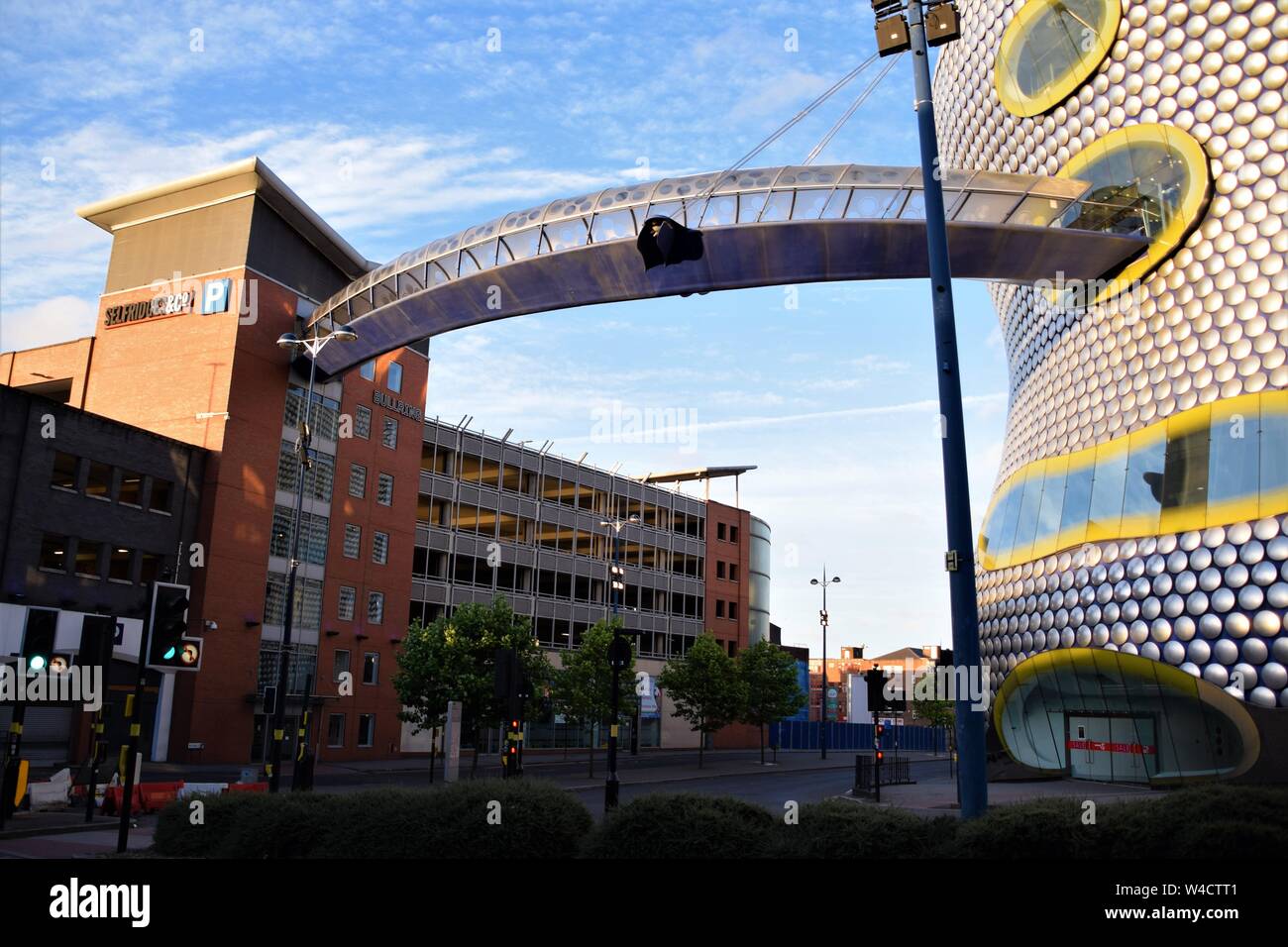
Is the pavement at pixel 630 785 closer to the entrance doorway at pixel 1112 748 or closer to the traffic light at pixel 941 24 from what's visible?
the entrance doorway at pixel 1112 748

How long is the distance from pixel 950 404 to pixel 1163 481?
17.8 m

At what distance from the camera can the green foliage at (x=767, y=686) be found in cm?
6209

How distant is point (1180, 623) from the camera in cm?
2584

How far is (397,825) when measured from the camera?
11250 mm

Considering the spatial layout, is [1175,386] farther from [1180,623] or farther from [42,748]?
[42,748]

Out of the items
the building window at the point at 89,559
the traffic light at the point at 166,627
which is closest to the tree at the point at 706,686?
the building window at the point at 89,559

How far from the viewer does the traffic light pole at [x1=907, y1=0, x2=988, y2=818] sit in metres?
11.7

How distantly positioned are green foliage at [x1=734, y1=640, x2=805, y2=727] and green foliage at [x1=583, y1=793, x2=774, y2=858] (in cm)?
5060

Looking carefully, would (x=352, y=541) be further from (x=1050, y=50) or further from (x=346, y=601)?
(x=1050, y=50)

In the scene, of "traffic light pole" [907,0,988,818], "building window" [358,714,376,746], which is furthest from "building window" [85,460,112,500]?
"traffic light pole" [907,0,988,818]

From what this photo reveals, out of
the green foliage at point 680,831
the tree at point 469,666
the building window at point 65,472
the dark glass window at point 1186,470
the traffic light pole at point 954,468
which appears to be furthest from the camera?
the tree at point 469,666

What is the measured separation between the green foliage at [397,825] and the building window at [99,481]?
3018cm
